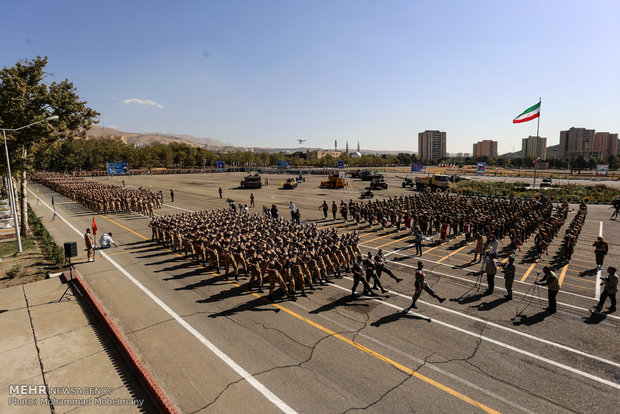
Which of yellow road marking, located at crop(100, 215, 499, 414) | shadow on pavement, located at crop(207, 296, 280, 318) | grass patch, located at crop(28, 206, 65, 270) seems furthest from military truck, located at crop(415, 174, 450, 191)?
grass patch, located at crop(28, 206, 65, 270)

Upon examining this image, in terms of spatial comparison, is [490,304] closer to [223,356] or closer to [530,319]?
[530,319]

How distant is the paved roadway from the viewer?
6555 mm

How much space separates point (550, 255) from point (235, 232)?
16.8 meters

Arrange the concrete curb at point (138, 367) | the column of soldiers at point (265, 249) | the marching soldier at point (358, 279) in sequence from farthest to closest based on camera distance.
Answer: the column of soldiers at point (265, 249) → the marching soldier at point (358, 279) → the concrete curb at point (138, 367)

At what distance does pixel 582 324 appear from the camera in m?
9.50

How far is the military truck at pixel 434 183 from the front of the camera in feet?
162

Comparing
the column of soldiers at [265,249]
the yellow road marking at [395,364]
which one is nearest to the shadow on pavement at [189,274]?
the column of soldiers at [265,249]

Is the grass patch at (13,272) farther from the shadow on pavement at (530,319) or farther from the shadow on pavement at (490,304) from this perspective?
the shadow on pavement at (530,319)

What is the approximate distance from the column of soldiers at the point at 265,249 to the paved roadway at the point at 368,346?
769 mm

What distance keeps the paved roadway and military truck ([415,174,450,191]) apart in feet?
121

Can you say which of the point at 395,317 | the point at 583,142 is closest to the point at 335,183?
the point at 395,317

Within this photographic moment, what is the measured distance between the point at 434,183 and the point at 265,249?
142ft

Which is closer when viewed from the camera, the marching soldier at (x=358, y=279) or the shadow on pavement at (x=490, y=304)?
the shadow on pavement at (x=490, y=304)

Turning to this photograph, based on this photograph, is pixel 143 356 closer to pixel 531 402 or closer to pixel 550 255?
pixel 531 402
